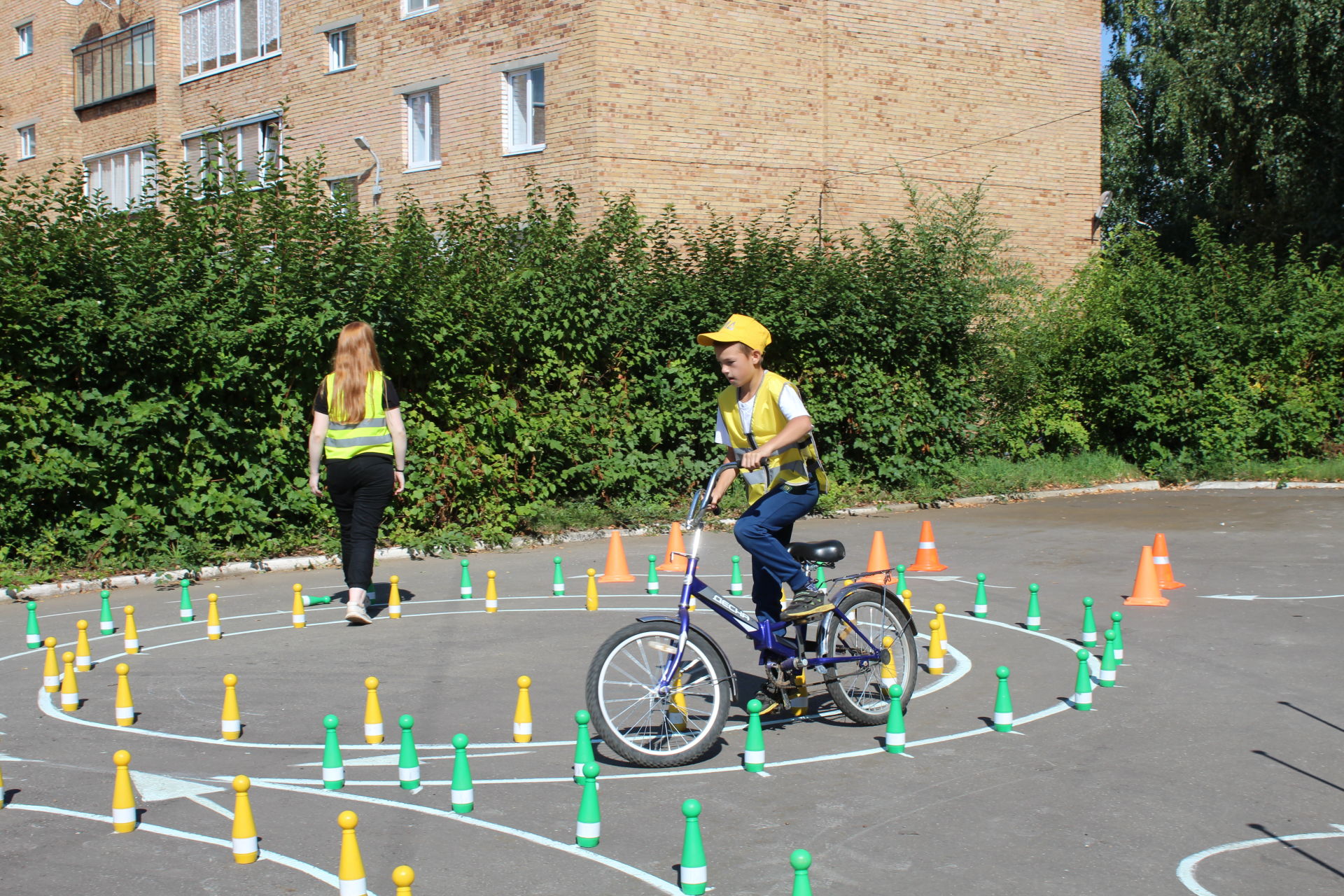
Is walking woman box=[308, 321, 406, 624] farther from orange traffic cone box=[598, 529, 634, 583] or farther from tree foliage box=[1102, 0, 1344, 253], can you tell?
tree foliage box=[1102, 0, 1344, 253]

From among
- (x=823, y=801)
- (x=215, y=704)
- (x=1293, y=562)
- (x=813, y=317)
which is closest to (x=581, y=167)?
(x=813, y=317)

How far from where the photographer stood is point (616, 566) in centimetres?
1205

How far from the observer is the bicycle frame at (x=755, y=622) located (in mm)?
6195

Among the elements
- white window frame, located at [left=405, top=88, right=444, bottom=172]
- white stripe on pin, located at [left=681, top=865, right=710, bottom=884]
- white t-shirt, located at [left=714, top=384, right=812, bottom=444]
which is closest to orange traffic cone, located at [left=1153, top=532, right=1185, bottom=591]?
white t-shirt, located at [left=714, top=384, right=812, bottom=444]

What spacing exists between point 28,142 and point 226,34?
39.4 feet

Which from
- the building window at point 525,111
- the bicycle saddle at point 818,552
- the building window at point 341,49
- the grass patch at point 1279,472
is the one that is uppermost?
the building window at point 341,49

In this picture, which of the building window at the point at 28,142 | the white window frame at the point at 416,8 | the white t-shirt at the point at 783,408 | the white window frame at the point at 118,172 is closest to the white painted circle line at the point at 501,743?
the white t-shirt at the point at 783,408

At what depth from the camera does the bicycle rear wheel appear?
6699mm

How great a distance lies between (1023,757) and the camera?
6180 mm

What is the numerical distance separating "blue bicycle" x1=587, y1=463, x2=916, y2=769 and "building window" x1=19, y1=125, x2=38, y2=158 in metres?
38.2

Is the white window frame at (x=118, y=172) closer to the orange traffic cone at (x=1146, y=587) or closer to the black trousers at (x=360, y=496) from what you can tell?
the black trousers at (x=360, y=496)

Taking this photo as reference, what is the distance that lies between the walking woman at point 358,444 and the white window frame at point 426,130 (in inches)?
677

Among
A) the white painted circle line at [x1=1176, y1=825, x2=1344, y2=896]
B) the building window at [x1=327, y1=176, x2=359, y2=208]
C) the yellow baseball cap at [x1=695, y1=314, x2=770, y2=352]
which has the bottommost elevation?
the white painted circle line at [x1=1176, y1=825, x2=1344, y2=896]

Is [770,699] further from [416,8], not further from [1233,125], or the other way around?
[1233,125]
